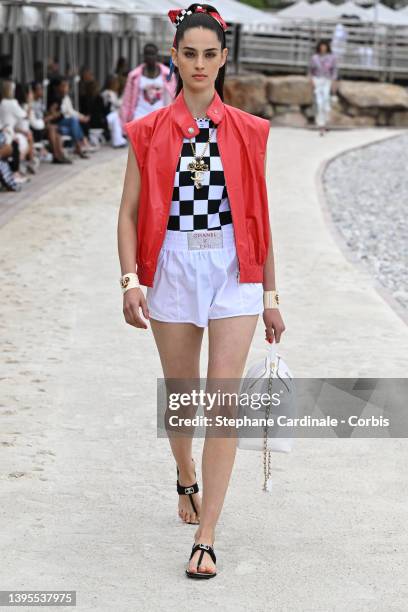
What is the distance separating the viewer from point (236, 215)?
438 cm

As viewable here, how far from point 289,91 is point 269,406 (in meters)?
25.3

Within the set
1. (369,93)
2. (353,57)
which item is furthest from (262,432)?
(353,57)

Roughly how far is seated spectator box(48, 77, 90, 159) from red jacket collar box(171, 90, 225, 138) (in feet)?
48.4

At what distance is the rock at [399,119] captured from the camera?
3028 centimetres

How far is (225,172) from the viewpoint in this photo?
4.36 metres

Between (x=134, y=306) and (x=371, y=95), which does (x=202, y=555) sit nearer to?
(x=134, y=306)

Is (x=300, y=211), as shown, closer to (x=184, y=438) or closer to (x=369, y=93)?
(x=184, y=438)

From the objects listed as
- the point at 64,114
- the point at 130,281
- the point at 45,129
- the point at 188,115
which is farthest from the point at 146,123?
the point at 64,114

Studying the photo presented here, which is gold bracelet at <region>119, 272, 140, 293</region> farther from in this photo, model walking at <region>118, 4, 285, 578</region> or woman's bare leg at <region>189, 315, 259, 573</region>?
woman's bare leg at <region>189, 315, 259, 573</region>

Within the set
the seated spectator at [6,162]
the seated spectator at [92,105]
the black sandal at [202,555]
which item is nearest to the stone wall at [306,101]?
the seated spectator at [92,105]

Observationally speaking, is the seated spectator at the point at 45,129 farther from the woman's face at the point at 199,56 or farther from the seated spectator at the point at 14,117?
the woman's face at the point at 199,56

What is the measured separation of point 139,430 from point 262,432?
1.68 metres

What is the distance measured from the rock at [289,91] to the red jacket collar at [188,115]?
82.1 ft

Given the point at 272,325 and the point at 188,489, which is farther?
the point at 188,489
